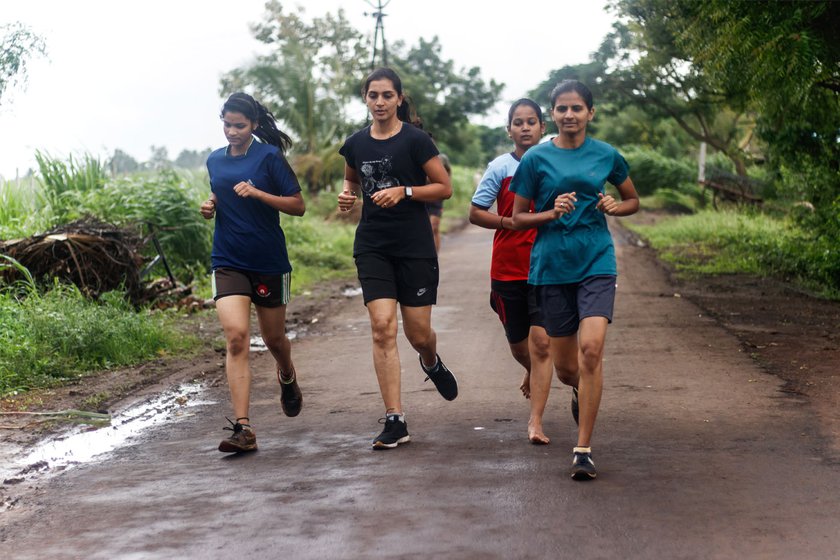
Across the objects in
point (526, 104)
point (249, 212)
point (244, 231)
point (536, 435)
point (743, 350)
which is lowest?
point (743, 350)

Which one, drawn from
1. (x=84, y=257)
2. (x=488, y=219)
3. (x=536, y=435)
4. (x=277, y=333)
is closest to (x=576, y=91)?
(x=488, y=219)

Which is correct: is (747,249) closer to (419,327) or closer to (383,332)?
(419,327)

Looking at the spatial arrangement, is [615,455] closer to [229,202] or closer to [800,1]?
[229,202]

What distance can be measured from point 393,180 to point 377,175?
10cm

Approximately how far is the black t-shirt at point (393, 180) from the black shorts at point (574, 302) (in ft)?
2.92

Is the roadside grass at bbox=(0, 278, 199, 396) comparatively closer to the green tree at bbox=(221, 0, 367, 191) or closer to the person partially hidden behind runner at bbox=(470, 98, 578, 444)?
the person partially hidden behind runner at bbox=(470, 98, 578, 444)

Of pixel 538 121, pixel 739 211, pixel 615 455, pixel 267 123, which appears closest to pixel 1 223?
pixel 267 123

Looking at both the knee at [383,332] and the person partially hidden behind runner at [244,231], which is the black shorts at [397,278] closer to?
the knee at [383,332]

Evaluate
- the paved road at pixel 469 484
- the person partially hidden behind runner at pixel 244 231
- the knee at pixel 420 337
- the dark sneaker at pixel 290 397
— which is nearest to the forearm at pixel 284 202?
the person partially hidden behind runner at pixel 244 231

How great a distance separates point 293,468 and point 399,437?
694mm

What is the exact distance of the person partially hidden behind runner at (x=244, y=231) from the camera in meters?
6.63

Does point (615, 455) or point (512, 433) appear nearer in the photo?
point (615, 455)

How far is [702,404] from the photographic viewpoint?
7.60m

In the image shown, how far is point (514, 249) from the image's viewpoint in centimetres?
690
